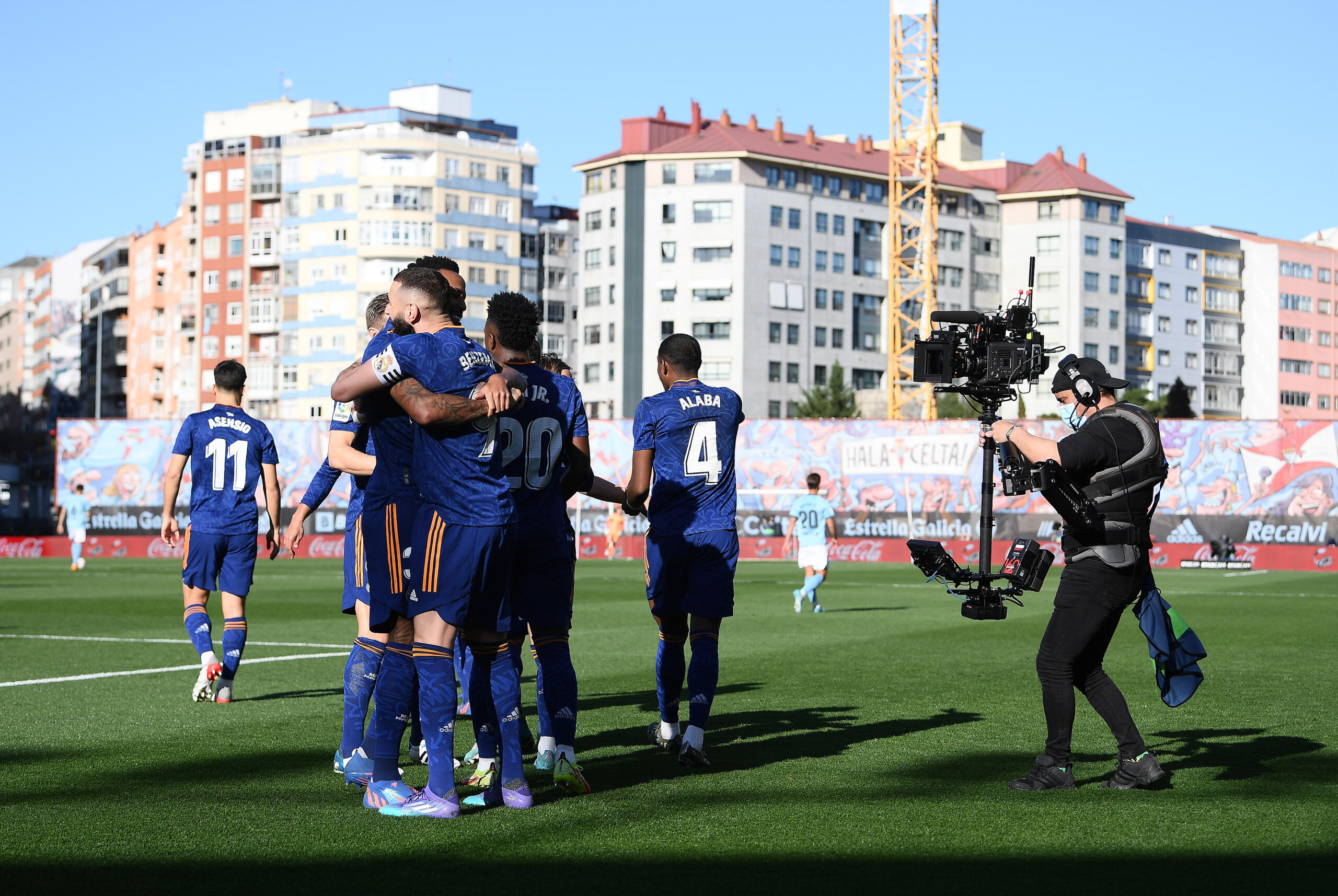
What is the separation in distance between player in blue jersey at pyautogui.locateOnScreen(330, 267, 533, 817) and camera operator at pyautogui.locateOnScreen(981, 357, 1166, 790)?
7.84ft

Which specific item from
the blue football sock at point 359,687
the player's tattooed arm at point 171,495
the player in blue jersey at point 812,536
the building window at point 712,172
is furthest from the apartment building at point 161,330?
the blue football sock at point 359,687

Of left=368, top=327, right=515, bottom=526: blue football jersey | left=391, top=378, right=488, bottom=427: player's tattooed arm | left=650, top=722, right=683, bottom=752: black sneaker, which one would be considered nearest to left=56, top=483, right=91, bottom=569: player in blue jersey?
left=650, top=722, right=683, bottom=752: black sneaker

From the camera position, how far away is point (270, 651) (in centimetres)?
1523

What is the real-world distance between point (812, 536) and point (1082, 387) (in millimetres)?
15664

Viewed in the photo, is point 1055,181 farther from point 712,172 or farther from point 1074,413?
point 1074,413

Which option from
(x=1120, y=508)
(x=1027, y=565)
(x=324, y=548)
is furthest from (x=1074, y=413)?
(x=324, y=548)

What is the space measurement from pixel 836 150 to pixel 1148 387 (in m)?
36.3

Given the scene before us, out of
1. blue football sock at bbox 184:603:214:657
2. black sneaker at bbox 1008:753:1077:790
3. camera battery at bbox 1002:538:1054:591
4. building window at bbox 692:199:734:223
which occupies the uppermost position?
building window at bbox 692:199:734:223

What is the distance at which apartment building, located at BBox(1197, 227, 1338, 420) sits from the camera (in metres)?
143

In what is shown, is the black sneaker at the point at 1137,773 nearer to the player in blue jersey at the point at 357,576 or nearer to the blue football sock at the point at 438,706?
the blue football sock at the point at 438,706

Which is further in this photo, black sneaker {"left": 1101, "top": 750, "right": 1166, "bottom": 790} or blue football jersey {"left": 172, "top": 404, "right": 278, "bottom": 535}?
blue football jersey {"left": 172, "top": 404, "right": 278, "bottom": 535}

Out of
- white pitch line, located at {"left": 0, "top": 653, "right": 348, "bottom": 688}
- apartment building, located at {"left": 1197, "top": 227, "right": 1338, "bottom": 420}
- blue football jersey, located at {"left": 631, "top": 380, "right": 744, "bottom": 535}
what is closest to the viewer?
blue football jersey, located at {"left": 631, "top": 380, "right": 744, "bottom": 535}

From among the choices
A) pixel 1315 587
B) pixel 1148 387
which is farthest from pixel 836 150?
pixel 1315 587

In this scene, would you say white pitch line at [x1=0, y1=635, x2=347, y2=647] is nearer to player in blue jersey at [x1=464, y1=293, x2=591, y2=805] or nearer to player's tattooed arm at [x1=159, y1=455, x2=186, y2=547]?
player's tattooed arm at [x1=159, y1=455, x2=186, y2=547]
